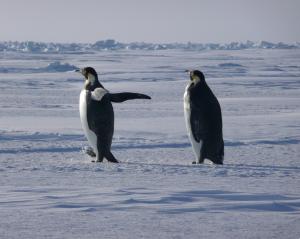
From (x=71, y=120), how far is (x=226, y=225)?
4498 mm

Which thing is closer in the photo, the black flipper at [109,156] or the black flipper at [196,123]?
the black flipper at [109,156]

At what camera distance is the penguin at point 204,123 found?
145 inches

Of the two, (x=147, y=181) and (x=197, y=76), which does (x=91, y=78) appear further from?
(x=147, y=181)

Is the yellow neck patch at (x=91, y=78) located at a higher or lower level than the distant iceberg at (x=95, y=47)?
lower

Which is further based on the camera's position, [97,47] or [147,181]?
[97,47]

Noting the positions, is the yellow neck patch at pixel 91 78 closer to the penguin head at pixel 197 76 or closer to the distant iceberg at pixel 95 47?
the penguin head at pixel 197 76

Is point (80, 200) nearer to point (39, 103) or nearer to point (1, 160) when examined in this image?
point (1, 160)

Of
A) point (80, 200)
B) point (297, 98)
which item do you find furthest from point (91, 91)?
point (297, 98)

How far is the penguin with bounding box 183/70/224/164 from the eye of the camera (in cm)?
370

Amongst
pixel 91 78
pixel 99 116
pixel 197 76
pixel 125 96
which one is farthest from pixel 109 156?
pixel 197 76

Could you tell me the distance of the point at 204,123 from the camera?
3.72m

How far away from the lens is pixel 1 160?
3.48 m

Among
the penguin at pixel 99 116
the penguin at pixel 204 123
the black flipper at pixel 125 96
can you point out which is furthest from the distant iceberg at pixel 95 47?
the penguin at pixel 204 123

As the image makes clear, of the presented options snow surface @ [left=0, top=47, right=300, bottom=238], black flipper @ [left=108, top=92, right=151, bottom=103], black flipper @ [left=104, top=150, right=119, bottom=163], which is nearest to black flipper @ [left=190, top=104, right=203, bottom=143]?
snow surface @ [left=0, top=47, right=300, bottom=238]
